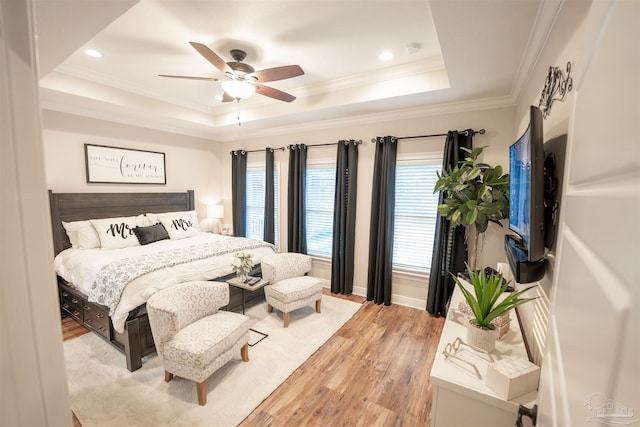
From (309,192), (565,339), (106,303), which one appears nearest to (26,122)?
(565,339)

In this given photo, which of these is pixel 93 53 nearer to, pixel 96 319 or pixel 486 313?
pixel 96 319

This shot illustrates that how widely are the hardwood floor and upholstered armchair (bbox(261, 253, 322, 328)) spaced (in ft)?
1.78

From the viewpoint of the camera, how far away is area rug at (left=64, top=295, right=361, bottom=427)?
1.84 meters

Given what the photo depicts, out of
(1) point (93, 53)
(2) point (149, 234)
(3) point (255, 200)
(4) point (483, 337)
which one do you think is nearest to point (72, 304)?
(2) point (149, 234)

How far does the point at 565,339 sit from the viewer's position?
0.59 m

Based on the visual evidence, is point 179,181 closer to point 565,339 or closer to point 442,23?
point 442,23

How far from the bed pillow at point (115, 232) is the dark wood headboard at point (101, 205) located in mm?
212

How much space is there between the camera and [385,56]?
104 inches

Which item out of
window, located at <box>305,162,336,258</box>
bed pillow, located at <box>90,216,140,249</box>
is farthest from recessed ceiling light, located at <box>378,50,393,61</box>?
bed pillow, located at <box>90,216,140,249</box>

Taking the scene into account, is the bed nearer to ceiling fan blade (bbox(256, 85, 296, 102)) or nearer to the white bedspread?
the white bedspread

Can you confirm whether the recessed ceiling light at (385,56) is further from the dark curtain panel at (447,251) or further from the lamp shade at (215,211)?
the lamp shade at (215,211)

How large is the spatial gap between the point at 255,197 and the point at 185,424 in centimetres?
373

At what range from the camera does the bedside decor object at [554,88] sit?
1.28m

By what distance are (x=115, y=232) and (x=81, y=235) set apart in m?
0.35
